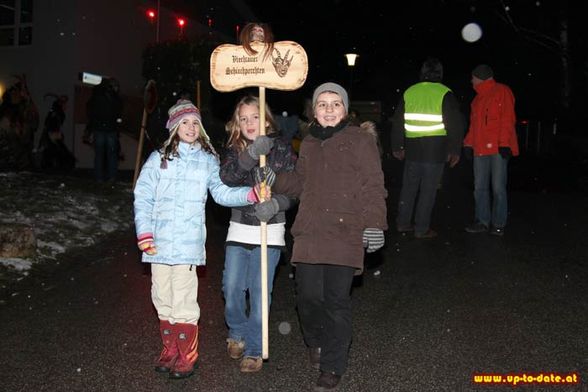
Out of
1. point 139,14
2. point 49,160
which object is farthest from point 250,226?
point 139,14

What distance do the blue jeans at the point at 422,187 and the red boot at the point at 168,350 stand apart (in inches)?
197

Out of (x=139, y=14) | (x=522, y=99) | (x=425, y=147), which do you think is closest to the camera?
(x=425, y=147)

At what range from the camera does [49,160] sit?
18.2 metres

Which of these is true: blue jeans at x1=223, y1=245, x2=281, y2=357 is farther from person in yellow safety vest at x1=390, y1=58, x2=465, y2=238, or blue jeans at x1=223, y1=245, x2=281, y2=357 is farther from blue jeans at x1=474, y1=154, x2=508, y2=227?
blue jeans at x1=474, y1=154, x2=508, y2=227

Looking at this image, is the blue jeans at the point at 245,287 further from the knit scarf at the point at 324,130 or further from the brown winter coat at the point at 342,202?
the knit scarf at the point at 324,130

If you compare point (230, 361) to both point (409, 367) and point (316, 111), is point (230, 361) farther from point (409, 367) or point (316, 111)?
point (316, 111)

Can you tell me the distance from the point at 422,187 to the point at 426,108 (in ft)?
3.37

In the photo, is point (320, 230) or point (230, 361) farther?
point (230, 361)

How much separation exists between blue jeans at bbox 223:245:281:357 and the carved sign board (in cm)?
109

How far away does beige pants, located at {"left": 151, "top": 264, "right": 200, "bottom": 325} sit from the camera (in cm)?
431

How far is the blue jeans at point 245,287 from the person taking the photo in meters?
4.43

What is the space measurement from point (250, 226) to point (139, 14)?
20.6m

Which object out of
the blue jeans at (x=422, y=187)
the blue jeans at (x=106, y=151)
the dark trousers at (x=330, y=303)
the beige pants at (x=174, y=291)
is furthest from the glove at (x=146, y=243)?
the blue jeans at (x=106, y=151)

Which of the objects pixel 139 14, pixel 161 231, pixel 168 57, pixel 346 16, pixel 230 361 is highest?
pixel 346 16
